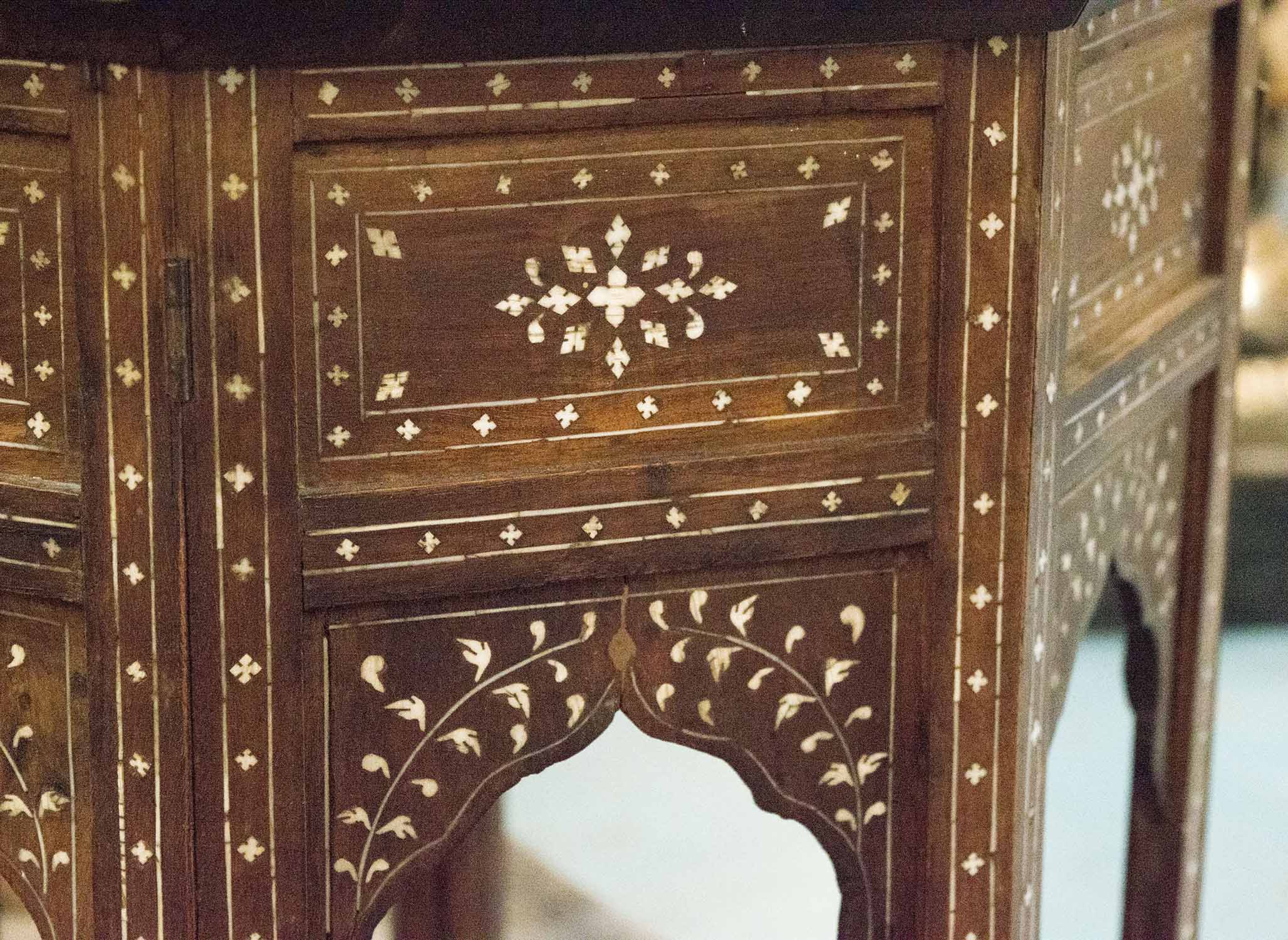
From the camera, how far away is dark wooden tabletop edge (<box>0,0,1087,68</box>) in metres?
1.07

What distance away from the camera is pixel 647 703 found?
129 cm

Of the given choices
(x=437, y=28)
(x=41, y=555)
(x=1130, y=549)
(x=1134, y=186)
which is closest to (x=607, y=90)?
(x=437, y=28)

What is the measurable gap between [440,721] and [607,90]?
1.34 ft

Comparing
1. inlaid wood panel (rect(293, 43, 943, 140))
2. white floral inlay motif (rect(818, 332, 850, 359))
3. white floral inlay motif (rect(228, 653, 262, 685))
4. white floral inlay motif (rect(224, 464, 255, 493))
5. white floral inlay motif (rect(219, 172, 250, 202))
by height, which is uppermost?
inlaid wood panel (rect(293, 43, 943, 140))

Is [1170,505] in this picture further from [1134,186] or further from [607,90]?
[607,90]

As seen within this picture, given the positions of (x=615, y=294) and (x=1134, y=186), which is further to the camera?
(x=1134, y=186)

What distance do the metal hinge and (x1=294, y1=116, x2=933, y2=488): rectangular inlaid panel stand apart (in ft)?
0.08

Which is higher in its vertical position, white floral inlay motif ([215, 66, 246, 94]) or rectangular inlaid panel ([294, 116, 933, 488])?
white floral inlay motif ([215, 66, 246, 94])

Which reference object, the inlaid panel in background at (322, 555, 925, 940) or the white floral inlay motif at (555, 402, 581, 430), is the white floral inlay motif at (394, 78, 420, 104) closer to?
the white floral inlay motif at (555, 402, 581, 430)

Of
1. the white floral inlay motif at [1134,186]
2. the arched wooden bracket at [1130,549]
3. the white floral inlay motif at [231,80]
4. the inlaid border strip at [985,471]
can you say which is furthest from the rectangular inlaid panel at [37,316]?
the white floral inlay motif at [1134,186]

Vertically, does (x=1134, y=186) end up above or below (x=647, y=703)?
above

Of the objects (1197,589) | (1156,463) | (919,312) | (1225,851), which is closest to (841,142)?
(919,312)

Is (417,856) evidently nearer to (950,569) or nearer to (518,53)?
(950,569)

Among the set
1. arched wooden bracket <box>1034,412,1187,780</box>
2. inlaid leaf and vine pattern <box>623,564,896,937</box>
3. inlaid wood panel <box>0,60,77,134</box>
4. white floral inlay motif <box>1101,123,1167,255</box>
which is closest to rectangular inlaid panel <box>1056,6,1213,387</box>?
white floral inlay motif <box>1101,123,1167,255</box>
